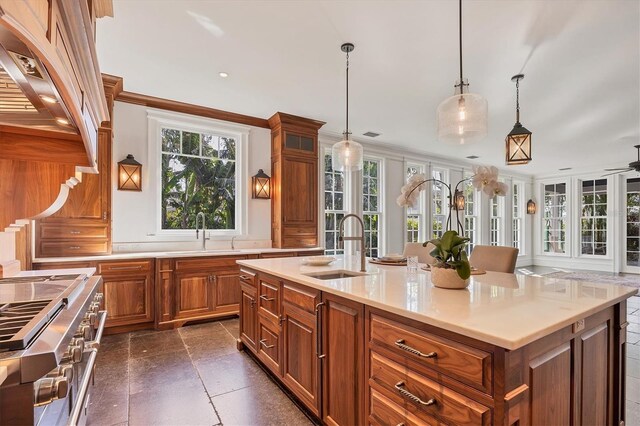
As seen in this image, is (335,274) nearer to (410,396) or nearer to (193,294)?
(410,396)

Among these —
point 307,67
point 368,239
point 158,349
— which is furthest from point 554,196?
point 158,349

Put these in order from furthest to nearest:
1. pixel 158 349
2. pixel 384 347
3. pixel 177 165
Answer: pixel 177 165
pixel 158 349
pixel 384 347

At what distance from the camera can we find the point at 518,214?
31.6 ft

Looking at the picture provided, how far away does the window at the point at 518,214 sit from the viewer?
9.51m

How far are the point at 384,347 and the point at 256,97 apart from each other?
3.56m

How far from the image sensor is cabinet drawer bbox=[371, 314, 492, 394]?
1033 millimetres

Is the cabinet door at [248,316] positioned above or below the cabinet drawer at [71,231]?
below

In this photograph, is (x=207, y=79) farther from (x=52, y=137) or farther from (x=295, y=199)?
(x=295, y=199)

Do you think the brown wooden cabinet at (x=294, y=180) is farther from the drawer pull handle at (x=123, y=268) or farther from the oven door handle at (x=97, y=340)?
the oven door handle at (x=97, y=340)

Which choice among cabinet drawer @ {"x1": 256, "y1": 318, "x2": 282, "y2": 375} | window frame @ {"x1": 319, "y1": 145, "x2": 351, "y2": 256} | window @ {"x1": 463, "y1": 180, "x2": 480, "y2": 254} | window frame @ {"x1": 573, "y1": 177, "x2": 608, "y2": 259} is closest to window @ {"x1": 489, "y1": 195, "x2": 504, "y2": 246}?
window @ {"x1": 463, "y1": 180, "x2": 480, "y2": 254}

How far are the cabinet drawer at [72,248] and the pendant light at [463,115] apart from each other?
3740 mm

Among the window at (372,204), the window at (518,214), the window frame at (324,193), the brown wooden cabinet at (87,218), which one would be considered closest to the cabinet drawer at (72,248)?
the brown wooden cabinet at (87,218)

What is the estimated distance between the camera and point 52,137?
2.26 m

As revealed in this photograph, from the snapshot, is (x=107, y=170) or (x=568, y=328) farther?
(x=107, y=170)
